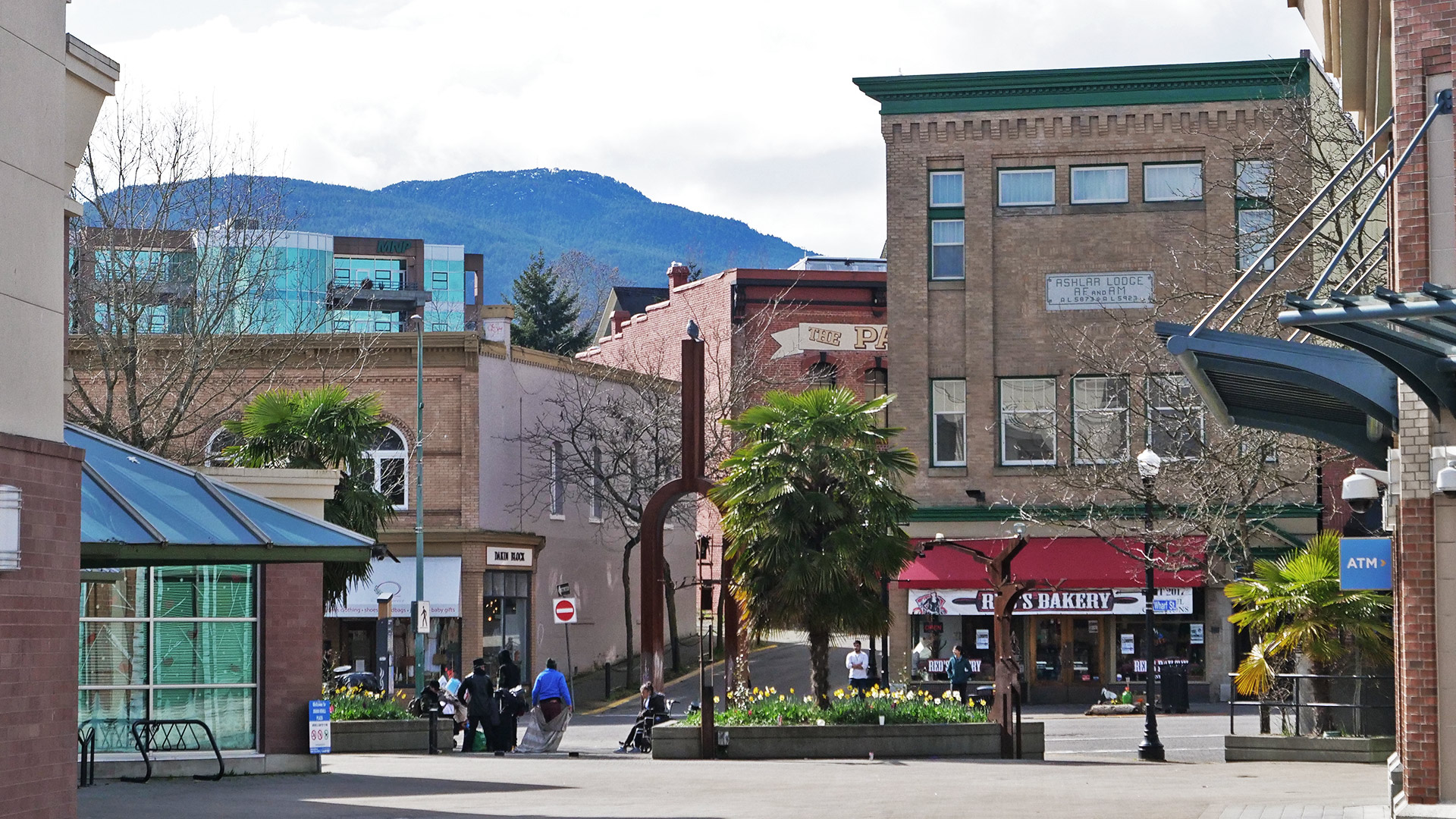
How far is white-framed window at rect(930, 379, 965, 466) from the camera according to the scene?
4078 cm

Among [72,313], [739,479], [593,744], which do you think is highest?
[72,313]

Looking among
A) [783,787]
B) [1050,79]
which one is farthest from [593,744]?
[1050,79]

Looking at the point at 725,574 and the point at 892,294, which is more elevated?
the point at 892,294

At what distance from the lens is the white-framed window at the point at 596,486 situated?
48.8 metres

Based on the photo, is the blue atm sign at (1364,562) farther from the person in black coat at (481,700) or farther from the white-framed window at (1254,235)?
the person in black coat at (481,700)

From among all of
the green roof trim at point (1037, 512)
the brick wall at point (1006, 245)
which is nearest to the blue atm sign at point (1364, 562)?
the green roof trim at point (1037, 512)

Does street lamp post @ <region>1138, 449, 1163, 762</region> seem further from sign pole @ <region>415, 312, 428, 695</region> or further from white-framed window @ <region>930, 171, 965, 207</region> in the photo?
sign pole @ <region>415, 312, 428, 695</region>

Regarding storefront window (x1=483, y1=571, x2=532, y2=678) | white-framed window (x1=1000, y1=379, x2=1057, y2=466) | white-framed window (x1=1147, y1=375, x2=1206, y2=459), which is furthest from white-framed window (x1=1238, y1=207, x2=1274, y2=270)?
storefront window (x1=483, y1=571, x2=532, y2=678)

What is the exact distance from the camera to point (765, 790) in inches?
774

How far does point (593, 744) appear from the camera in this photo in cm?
3219

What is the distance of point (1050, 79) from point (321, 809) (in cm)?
2763

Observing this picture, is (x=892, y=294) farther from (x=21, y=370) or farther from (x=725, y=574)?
(x=21, y=370)

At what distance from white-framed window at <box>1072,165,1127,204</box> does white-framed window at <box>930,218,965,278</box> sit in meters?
2.69

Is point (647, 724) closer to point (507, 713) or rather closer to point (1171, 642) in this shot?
point (507, 713)
